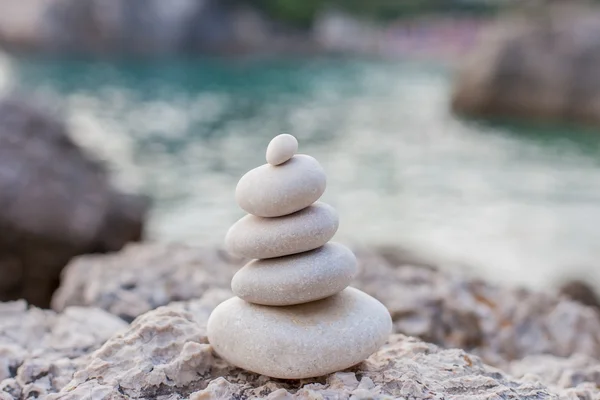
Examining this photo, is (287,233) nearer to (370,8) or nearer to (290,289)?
(290,289)

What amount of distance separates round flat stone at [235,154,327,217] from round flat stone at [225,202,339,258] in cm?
3

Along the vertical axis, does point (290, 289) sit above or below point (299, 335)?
above

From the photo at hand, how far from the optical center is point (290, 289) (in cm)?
184

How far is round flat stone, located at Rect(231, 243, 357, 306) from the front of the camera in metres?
1.84

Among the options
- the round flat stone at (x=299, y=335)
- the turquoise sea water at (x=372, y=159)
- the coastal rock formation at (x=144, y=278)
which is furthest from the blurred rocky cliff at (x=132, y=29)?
the round flat stone at (x=299, y=335)

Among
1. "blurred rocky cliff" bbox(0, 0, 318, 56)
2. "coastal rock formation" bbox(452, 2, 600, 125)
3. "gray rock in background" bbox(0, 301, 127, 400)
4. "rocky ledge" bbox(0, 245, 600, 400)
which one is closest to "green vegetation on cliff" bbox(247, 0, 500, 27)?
"blurred rocky cliff" bbox(0, 0, 318, 56)

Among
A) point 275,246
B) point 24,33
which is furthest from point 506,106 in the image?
point 24,33

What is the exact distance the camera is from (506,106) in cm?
1345

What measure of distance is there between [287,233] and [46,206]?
10.7 ft

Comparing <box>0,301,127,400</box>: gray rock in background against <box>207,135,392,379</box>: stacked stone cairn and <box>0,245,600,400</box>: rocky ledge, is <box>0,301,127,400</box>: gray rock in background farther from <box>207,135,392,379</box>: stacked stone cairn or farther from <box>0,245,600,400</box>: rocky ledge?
<box>207,135,392,379</box>: stacked stone cairn

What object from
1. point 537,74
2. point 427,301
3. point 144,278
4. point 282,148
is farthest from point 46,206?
point 537,74

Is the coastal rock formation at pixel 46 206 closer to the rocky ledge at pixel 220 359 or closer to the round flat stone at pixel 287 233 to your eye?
the rocky ledge at pixel 220 359

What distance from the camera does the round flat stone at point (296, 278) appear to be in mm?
1845

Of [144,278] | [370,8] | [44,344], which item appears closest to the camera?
[44,344]
